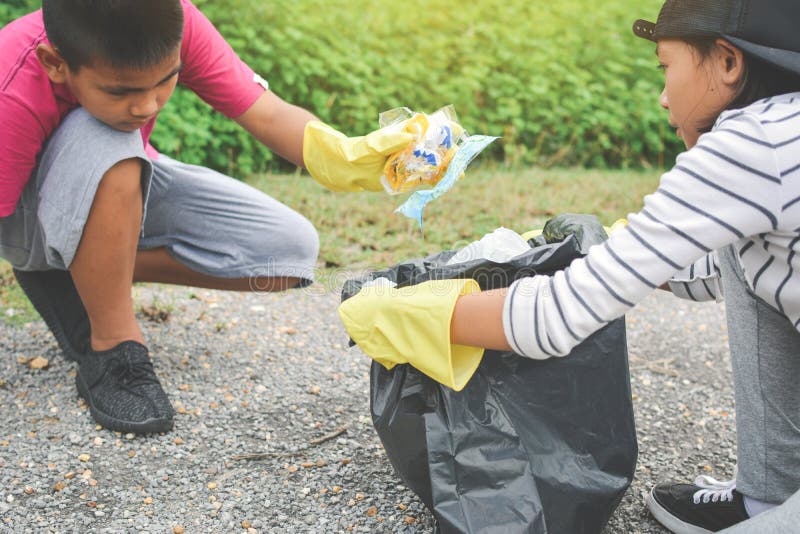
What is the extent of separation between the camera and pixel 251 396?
6.98 feet

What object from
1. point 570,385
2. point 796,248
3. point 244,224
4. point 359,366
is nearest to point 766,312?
point 796,248

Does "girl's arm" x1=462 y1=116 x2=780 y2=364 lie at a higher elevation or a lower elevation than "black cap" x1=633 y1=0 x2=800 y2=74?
lower

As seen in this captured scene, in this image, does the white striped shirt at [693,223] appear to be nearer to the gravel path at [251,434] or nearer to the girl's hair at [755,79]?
the girl's hair at [755,79]

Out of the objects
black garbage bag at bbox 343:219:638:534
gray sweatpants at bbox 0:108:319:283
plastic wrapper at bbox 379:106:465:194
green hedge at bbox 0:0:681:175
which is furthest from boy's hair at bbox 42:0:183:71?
green hedge at bbox 0:0:681:175

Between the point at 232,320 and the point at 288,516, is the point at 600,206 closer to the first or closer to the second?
the point at 232,320

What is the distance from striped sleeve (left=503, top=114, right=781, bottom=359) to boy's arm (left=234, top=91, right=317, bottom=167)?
3.23 ft

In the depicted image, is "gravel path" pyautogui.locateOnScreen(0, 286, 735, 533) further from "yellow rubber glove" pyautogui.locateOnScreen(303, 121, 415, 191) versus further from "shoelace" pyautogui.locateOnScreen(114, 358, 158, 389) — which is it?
"yellow rubber glove" pyautogui.locateOnScreen(303, 121, 415, 191)

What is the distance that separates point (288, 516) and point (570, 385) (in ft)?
2.10

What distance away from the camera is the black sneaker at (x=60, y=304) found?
2.16 meters

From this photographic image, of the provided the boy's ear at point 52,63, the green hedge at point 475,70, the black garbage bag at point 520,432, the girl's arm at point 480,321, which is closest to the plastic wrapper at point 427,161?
the black garbage bag at point 520,432

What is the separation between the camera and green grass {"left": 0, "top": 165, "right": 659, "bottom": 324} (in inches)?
127

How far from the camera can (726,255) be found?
154 centimetres

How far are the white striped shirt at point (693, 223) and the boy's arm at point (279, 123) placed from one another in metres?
0.94

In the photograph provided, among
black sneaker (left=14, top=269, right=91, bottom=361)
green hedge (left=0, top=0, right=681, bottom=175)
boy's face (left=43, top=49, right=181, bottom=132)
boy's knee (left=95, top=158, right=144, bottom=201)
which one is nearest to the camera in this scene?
boy's face (left=43, top=49, right=181, bottom=132)
